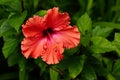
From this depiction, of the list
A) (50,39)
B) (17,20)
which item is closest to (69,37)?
(50,39)

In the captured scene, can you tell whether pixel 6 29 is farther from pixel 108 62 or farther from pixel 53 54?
pixel 108 62

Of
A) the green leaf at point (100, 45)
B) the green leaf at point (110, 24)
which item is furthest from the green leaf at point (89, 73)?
the green leaf at point (110, 24)

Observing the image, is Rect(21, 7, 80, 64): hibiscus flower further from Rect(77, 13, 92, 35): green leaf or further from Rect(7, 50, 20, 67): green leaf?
Rect(7, 50, 20, 67): green leaf

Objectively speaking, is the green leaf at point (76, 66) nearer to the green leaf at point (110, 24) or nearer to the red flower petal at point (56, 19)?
the red flower petal at point (56, 19)

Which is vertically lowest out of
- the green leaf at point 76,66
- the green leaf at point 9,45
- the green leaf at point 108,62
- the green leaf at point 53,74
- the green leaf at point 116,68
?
the green leaf at point 108,62

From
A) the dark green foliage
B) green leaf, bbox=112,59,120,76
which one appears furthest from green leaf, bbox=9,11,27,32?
green leaf, bbox=112,59,120,76

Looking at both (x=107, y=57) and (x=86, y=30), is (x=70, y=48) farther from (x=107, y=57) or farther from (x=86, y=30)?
(x=107, y=57)

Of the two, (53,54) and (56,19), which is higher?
(56,19)
